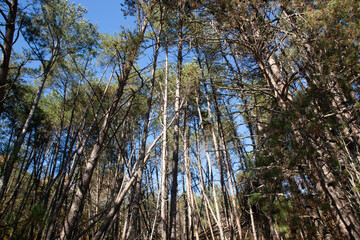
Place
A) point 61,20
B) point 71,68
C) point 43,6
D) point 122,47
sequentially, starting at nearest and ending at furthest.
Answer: point 122,47, point 43,6, point 61,20, point 71,68

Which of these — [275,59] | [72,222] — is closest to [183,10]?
[275,59]

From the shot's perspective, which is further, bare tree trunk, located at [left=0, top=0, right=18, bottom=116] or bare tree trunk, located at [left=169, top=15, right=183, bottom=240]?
bare tree trunk, located at [left=169, top=15, right=183, bottom=240]

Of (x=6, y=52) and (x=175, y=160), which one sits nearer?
(x=6, y=52)

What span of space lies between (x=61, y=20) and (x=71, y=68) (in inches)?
60.0

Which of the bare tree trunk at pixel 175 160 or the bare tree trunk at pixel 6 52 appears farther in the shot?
the bare tree trunk at pixel 175 160

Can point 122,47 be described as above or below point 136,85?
below

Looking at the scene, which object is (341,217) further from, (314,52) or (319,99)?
(314,52)

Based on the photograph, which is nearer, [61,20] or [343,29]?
[343,29]

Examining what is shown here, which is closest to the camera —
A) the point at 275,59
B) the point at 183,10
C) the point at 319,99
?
the point at 319,99

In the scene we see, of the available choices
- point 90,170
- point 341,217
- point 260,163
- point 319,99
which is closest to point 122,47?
point 90,170

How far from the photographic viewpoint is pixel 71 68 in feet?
22.6

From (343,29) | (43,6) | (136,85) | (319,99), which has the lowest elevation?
(319,99)

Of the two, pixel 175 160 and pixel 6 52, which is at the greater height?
pixel 6 52

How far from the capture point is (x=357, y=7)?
2.70 metres
